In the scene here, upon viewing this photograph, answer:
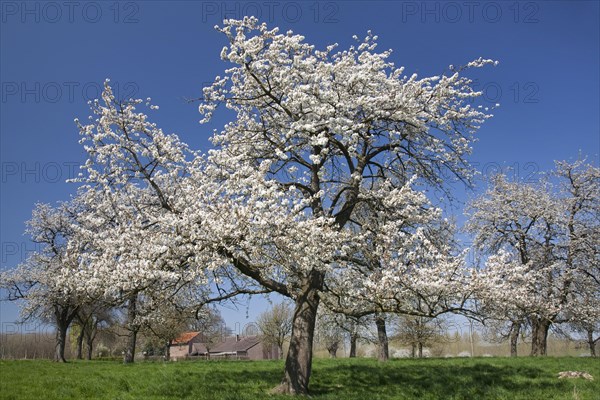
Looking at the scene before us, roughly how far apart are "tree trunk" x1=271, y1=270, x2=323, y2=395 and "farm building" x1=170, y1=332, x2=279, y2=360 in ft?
195

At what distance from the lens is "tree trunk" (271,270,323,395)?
41.5ft

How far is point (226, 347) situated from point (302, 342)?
70248mm

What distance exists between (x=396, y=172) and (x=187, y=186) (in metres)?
6.90

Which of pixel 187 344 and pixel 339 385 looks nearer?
pixel 339 385

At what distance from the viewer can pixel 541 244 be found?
29.0 m

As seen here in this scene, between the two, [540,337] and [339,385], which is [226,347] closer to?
[540,337]

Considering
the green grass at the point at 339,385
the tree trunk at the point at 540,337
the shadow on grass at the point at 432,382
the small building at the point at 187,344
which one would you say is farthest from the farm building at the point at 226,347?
the green grass at the point at 339,385

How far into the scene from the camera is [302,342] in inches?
511

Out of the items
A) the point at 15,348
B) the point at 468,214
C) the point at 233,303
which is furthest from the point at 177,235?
the point at 15,348

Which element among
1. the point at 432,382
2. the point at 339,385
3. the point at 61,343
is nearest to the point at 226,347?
the point at 61,343

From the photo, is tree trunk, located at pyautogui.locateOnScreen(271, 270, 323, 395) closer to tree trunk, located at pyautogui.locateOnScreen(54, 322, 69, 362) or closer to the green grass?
the green grass

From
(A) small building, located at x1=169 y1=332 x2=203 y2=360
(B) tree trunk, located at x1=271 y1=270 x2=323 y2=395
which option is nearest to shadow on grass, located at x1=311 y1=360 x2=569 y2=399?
(B) tree trunk, located at x1=271 y1=270 x2=323 y2=395

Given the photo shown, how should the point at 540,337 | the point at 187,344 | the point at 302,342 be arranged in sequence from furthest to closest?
the point at 187,344, the point at 540,337, the point at 302,342

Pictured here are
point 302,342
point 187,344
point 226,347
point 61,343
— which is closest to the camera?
point 302,342
